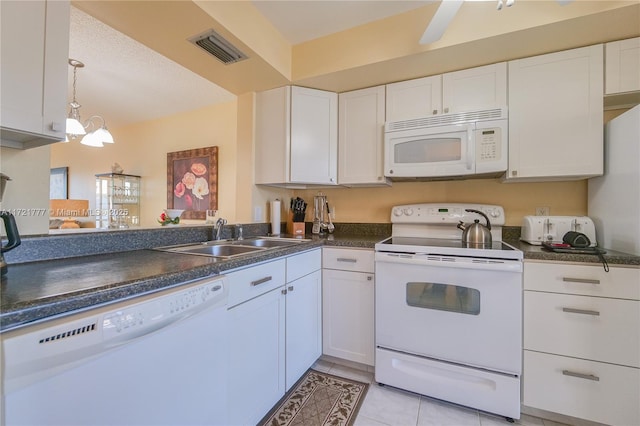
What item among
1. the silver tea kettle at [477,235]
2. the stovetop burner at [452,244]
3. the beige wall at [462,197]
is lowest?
the stovetop burner at [452,244]

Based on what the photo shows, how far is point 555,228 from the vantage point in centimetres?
166

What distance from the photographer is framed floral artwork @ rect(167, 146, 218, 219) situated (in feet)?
11.2

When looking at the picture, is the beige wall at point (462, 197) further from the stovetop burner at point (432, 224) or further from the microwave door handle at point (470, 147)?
the microwave door handle at point (470, 147)

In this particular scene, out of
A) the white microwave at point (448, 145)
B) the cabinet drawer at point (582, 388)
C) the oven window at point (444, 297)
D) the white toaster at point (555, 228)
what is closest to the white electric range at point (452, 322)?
the oven window at point (444, 297)

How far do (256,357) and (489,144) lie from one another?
1.94 meters

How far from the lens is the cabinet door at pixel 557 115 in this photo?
1563 mm

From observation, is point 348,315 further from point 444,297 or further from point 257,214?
point 257,214

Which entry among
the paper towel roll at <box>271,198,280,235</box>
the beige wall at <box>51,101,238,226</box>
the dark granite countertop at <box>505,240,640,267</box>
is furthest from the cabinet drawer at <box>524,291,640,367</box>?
the beige wall at <box>51,101,238,226</box>

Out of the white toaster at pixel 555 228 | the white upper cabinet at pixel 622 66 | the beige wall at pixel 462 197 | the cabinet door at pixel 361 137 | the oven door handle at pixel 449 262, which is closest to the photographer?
the oven door handle at pixel 449 262

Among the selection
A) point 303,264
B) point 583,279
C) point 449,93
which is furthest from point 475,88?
point 303,264

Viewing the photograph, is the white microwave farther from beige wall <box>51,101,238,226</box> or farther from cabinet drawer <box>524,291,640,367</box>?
beige wall <box>51,101,238,226</box>

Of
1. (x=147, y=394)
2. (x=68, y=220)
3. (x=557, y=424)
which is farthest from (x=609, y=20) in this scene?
(x=68, y=220)

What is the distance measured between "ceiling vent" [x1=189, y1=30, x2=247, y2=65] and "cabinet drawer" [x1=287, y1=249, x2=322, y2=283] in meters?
1.38

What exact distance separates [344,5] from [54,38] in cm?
155
